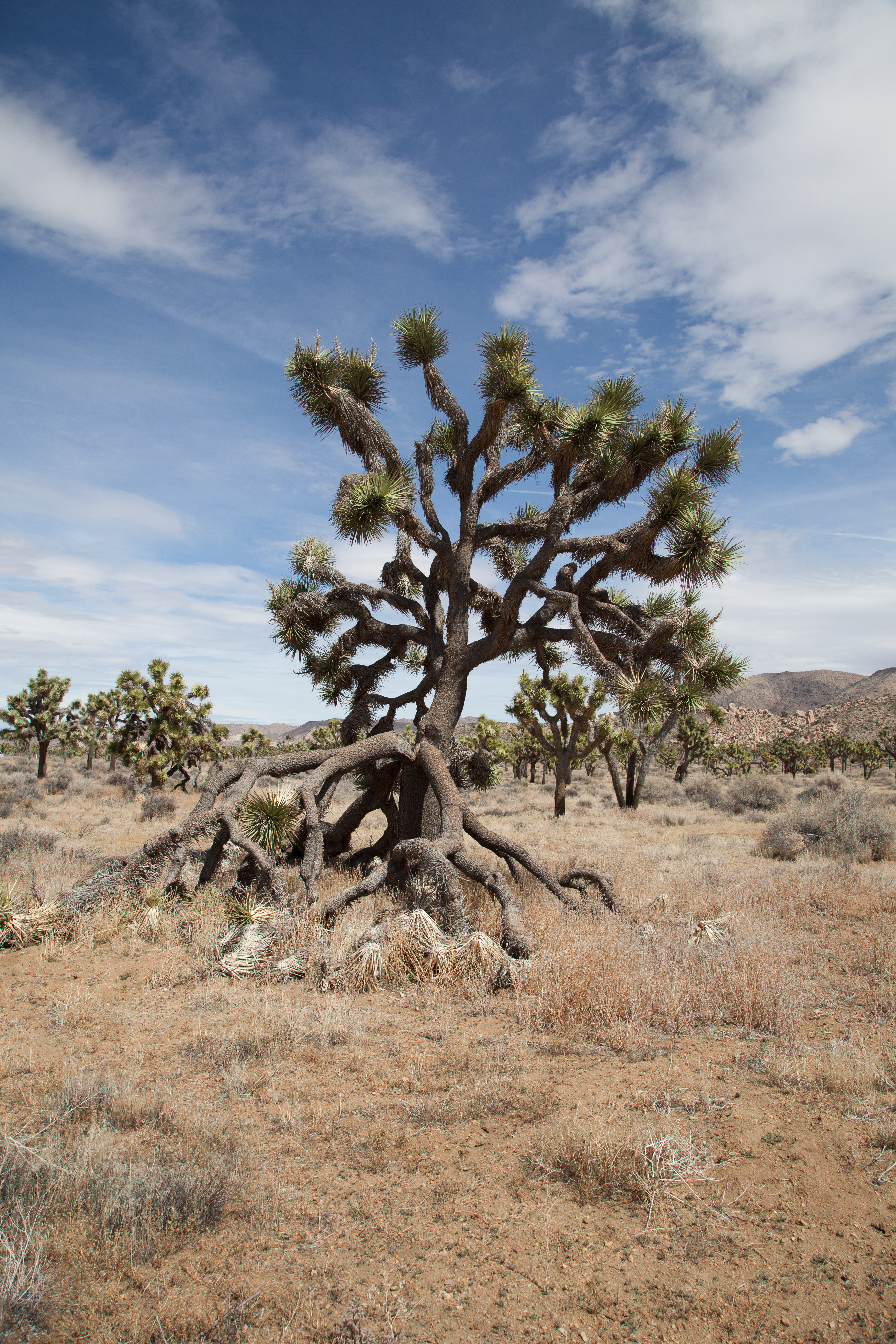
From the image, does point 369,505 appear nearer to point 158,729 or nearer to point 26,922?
point 26,922

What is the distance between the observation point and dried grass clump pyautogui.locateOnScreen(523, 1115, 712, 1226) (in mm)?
3205

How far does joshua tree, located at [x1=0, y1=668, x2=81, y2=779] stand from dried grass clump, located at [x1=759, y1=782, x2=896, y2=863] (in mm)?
31933

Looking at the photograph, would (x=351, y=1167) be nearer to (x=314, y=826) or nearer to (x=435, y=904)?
(x=435, y=904)

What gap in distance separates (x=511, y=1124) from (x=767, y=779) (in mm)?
25155

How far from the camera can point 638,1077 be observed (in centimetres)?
435

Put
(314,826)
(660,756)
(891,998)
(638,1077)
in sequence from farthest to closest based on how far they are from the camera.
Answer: (660,756) < (314,826) < (891,998) < (638,1077)

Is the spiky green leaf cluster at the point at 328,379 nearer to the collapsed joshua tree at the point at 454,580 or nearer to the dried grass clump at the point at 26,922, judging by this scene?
the collapsed joshua tree at the point at 454,580

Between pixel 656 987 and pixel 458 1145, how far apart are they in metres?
2.37

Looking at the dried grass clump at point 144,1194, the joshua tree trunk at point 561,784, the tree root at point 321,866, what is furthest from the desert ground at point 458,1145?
the joshua tree trunk at point 561,784

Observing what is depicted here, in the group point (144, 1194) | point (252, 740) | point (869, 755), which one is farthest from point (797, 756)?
point (144, 1194)

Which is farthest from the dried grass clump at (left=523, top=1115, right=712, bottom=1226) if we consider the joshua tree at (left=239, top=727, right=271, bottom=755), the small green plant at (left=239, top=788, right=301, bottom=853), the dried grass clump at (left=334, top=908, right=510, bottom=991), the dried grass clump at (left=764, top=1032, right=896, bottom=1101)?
the joshua tree at (left=239, top=727, right=271, bottom=755)

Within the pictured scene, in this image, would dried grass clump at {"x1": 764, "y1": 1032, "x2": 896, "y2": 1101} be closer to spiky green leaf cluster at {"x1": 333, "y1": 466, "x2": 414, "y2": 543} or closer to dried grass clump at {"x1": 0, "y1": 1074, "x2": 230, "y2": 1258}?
dried grass clump at {"x1": 0, "y1": 1074, "x2": 230, "y2": 1258}

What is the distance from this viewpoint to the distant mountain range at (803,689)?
106062mm

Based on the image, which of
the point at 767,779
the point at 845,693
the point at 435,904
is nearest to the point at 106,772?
the point at 767,779
